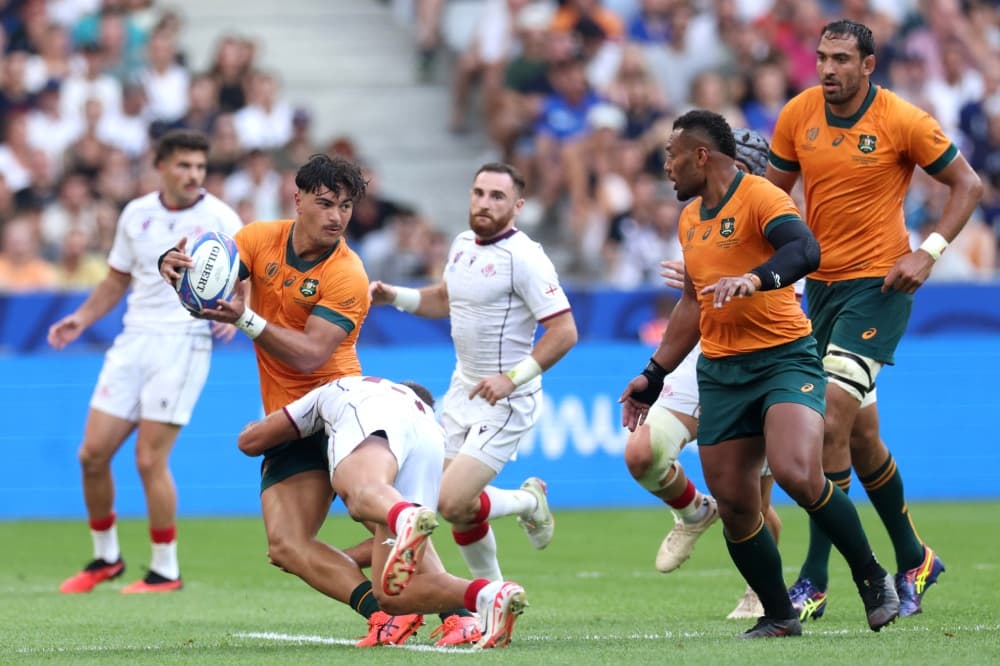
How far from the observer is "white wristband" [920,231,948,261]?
845 centimetres

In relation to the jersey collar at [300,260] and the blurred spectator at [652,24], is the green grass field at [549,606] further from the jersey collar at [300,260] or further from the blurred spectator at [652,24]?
the blurred spectator at [652,24]

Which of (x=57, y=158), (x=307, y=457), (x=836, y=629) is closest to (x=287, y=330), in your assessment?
(x=307, y=457)

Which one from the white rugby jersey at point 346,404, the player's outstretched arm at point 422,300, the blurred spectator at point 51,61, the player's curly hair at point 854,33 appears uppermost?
the blurred spectator at point 51,61

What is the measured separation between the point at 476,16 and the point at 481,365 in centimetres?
1333

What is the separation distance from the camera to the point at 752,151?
30.7 feet

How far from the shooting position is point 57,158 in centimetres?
1797

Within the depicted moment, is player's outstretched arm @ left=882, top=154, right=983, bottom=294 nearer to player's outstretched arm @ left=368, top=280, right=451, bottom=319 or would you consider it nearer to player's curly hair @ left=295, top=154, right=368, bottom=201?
player's outstretched arm @ left=368, top=280, right=451, bottom=319

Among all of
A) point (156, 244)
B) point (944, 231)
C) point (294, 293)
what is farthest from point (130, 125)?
point (944, 231)

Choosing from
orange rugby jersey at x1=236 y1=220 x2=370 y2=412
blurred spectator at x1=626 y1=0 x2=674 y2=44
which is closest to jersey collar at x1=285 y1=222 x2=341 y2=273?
orange rugby jersey at x1=236 y1=220 x2=370 y2=412

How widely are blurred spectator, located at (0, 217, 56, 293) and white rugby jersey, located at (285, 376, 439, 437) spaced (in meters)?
8.55

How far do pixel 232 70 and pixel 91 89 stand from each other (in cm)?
157

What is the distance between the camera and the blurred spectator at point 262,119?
1891 cm

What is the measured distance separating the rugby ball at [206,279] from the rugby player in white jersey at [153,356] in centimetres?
333

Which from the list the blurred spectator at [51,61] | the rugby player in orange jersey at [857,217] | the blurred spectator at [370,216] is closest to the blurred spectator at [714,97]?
the blurred spectator at [370,216]
